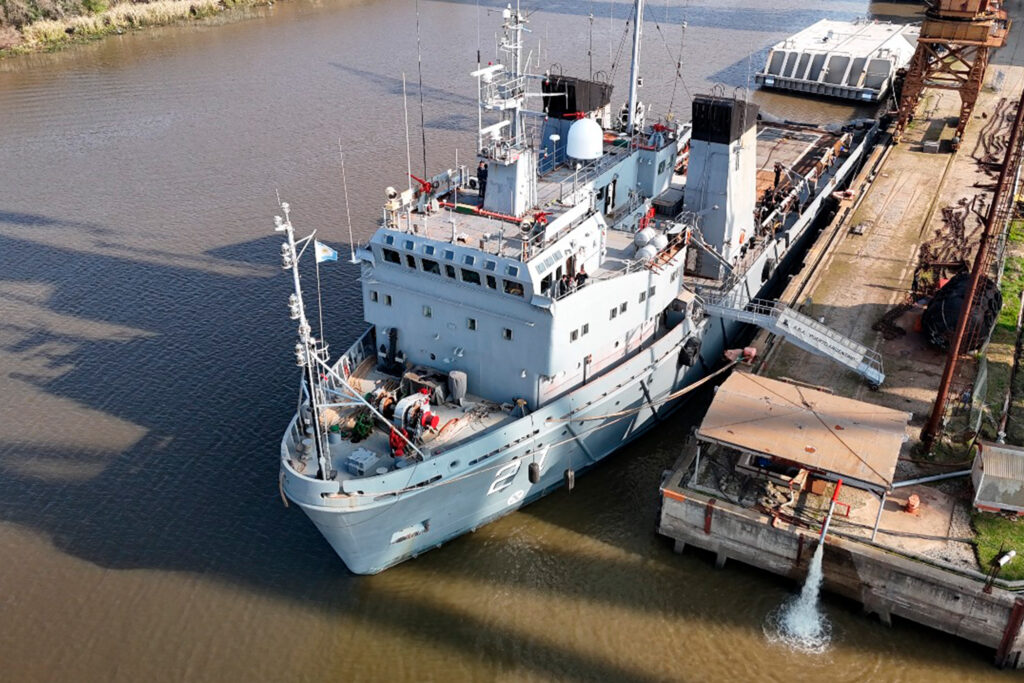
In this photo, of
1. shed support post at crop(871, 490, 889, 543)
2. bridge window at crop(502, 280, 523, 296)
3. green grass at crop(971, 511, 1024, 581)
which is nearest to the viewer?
green grass at crop(971, 511, 1024, 581)

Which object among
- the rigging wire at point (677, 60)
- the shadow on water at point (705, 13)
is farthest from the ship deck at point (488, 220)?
the shadow on water at point (705, 13)

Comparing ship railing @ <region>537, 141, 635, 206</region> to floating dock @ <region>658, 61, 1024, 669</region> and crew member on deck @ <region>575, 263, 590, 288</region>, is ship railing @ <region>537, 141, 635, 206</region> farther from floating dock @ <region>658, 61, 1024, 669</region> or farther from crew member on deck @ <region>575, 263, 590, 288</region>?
floating dock @ <region>658, 61, 1024, 669</region>

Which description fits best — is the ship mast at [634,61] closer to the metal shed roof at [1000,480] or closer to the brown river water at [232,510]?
the brown river water at [232,510]

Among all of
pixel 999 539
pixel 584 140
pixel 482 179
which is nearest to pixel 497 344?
pixel 482 179

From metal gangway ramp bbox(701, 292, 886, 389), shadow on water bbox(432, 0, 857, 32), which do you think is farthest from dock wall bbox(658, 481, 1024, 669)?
shadow on water bbox(432, 0, 857, 32)

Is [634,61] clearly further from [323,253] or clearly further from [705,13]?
[705,13]
